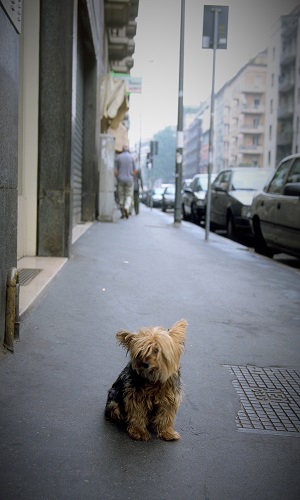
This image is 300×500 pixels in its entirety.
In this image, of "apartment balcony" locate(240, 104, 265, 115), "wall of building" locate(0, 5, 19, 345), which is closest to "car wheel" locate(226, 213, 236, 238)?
"wall of building" locate(0, 5, 19, 345)

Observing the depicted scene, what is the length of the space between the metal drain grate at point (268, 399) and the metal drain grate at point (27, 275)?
2.68 metres

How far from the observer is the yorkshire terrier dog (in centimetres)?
277

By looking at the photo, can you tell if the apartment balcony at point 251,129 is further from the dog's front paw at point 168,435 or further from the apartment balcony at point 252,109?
the dog's front paw at point 168,435

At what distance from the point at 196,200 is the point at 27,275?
14821mm

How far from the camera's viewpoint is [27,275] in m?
6.60

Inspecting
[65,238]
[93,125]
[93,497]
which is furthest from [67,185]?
[93,125]

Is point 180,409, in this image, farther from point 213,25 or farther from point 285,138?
point 285,138

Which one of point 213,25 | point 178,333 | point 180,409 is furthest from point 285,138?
point 178,333

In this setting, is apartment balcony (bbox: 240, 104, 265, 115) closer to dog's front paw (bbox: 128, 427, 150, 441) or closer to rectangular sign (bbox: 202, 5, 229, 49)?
rectangular sign (bbox: 202, 5, 229, 49)

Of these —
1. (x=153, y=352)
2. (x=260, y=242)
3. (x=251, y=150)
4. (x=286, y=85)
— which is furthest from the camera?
(x=251, y=150)

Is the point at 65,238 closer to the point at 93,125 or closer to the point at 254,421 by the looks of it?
the point at 254,421

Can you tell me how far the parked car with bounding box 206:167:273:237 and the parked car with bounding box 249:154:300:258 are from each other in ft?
8.76

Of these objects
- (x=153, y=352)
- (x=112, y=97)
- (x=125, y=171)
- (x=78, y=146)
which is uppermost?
(x=112, y=97)

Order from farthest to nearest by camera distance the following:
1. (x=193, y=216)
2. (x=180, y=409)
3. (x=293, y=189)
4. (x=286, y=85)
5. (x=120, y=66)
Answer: (x=286, y=85) → (x=120, y=66) → (x=193, y=216) → (x=293, y=189) → (x=180, y=409)
